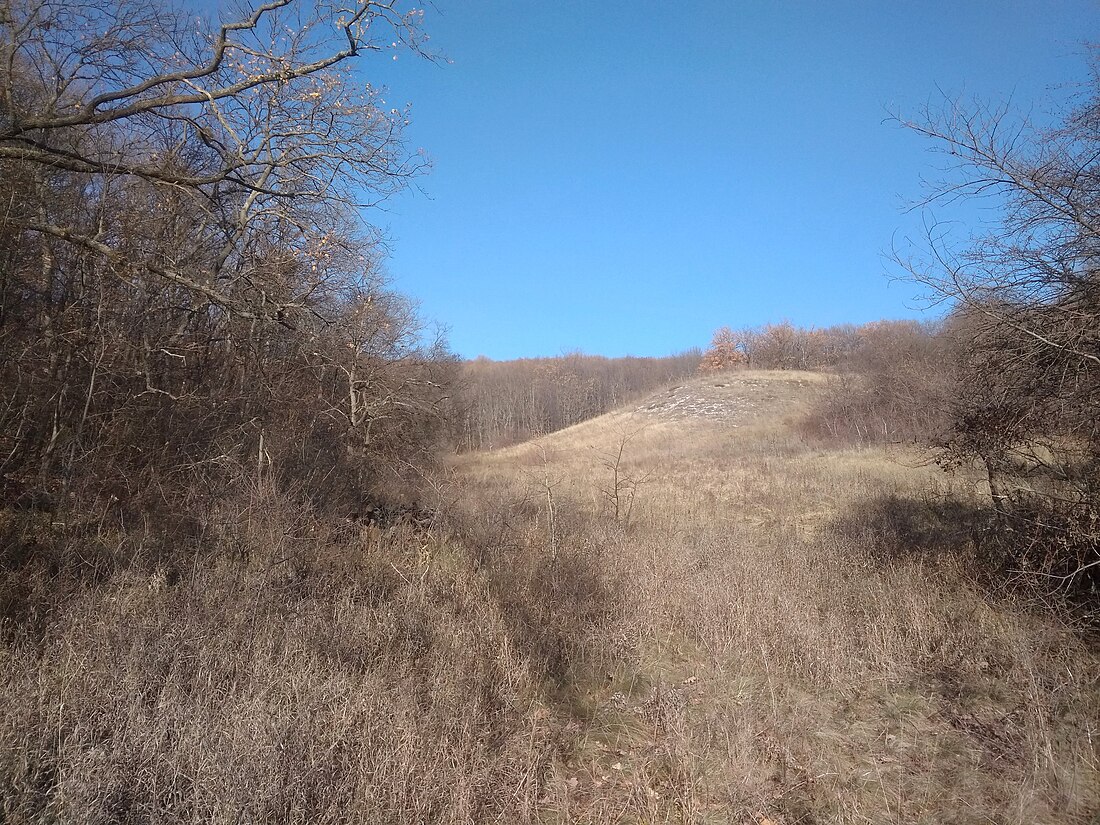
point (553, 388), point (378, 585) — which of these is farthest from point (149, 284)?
point (553, 388)

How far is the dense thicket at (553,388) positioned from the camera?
59156 mm

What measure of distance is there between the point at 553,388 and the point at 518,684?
72685 millimetres

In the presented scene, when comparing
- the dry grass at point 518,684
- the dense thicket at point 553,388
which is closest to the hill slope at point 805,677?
the dry grass at point 518,684

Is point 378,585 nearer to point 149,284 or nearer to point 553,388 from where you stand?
point 149,284

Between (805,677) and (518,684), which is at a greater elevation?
(518,684)

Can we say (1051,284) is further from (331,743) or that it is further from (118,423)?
(118,423)

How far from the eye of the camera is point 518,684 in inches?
182

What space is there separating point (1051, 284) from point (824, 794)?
15.7ft

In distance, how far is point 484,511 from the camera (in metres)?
9.45

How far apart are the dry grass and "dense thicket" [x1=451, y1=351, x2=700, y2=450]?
34.4 metres

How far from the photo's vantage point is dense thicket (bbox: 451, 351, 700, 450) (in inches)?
2329

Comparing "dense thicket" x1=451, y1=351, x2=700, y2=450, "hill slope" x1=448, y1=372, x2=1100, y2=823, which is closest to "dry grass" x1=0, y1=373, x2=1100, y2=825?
"hill slope" x1=448, y1=372, x2=1100, y2=823

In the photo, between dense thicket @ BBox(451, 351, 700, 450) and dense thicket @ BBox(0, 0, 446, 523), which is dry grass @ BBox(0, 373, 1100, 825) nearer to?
dense thicket @ BBox(0, 0, 446, 523)

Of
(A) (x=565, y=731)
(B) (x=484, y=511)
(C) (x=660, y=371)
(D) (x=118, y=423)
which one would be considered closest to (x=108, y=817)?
(A) (x=565, y=731)
